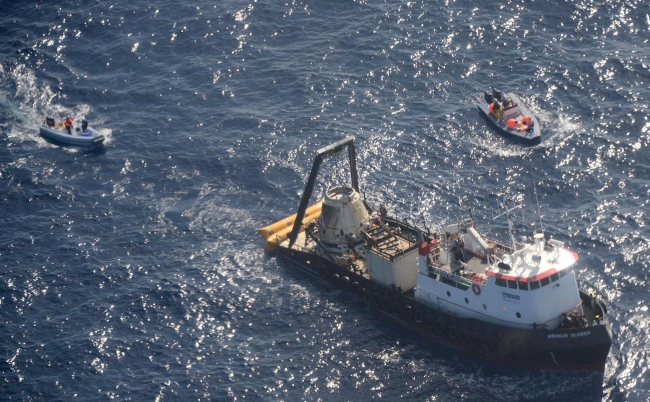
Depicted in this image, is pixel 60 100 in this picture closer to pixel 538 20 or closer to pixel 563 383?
pixel 538 20

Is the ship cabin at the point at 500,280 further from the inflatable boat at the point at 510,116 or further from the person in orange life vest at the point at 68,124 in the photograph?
the person in orange life vest at the point at 68,124

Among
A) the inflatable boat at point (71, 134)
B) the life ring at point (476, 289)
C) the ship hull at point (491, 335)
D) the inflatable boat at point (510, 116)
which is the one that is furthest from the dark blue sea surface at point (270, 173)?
the life ring at point (476, 289)

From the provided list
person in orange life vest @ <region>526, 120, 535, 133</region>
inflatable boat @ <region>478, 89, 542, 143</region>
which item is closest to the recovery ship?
inflatable boat @ <region>478, 89, 542, 143</region>

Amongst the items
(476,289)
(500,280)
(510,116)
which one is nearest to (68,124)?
(510,116)

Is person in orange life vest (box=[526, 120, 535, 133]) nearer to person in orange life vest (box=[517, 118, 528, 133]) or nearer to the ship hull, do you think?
person in orange life vest (box=[517, 118, 528, 133])

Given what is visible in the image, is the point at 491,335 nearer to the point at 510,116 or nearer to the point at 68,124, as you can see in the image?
the point at 510,116

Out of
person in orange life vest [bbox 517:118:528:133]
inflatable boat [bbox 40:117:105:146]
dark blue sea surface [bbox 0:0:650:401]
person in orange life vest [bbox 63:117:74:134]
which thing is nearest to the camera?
dark blue sea surface [bbox 0:0:650:401]
